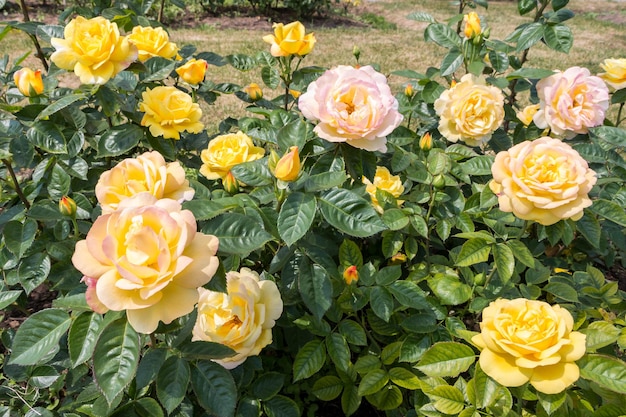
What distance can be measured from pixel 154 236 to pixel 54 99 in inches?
41.7

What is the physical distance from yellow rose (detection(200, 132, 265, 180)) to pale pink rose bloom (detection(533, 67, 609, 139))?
2.99 ft

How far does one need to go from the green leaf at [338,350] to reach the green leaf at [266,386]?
0.51 feet

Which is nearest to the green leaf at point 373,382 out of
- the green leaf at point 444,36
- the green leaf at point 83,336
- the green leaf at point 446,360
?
the green leaf at point 446,360

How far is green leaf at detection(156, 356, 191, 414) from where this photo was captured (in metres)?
0.92

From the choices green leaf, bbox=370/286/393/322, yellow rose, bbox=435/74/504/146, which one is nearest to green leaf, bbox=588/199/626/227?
yellow rose, bbox=435/74/504/146

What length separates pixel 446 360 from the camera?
110 centimetres

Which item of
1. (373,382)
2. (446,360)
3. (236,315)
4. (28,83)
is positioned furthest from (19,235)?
(446,360)

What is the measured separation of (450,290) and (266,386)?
1.76 ft

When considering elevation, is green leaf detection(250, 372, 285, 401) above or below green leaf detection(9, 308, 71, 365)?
below

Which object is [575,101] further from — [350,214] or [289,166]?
[289,166]

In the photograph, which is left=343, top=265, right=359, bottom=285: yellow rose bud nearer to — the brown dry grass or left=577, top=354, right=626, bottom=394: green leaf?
left=577, top=354, right=626, bottom=394: green leaf

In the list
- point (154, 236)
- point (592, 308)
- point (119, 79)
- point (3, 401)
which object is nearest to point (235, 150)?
point (119, 79)

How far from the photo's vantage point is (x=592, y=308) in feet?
4.79

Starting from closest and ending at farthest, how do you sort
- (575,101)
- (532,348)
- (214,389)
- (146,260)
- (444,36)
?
(146,260)
(532,348)
(214,389)
(575,101)
(444,36)
